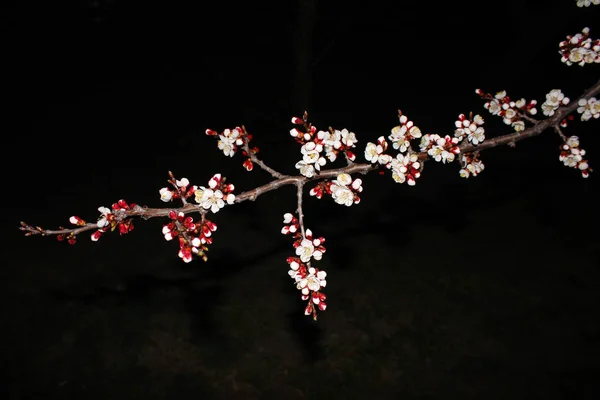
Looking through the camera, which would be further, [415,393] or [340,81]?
[340,81]

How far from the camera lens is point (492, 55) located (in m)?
16.4

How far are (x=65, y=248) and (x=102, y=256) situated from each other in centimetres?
81

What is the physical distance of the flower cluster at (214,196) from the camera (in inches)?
79.1

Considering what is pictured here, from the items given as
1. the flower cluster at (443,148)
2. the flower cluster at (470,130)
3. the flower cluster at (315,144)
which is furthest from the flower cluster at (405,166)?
the flower cluster at (470,130)

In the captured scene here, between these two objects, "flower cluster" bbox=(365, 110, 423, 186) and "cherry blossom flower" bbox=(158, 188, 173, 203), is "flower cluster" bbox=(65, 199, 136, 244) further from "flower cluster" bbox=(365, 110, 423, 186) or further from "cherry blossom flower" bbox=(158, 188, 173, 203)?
"flower cluster" bbox=(365, 110, 423, 186)

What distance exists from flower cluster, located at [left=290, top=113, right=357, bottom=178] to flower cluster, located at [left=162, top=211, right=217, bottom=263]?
54 cm

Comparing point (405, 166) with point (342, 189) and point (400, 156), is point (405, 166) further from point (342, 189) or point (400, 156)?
point (342, 189)

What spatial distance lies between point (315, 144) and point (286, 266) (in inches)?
197

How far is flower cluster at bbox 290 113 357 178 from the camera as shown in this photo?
2.10 metres

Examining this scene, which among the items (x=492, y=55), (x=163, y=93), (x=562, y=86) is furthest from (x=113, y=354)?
(x=492, y=55)

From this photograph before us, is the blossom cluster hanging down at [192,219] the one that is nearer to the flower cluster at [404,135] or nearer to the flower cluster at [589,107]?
the flower cluster at [404,135]

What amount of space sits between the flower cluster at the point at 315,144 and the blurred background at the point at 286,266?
3913 millimetres

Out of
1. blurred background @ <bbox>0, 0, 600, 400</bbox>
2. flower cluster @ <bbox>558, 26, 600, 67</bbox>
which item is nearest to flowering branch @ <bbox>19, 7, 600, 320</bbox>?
flower cluster @ <bbox>558, 26, 600, 67</bbox>

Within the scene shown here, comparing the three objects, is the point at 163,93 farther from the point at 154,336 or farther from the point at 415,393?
the point at 415,393
